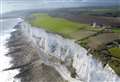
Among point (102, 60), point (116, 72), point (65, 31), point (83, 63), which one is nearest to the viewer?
point (116, 72)

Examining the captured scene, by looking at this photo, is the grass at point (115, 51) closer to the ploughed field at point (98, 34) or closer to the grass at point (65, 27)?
the ploughed field at point (98, 34)

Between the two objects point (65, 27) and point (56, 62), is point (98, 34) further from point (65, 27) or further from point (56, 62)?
point (65, 27)

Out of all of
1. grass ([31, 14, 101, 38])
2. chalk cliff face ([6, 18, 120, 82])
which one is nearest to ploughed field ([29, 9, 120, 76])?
grass ([31, 14, 101, 38])

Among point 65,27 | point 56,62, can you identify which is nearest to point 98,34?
point 56,62

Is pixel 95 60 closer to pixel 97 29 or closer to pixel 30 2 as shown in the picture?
pixel 97 29

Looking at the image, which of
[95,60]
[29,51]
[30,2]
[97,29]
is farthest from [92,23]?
[30,2]

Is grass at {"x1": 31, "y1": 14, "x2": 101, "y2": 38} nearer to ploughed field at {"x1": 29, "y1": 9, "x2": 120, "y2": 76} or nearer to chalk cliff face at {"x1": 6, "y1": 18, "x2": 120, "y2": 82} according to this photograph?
ploughed field at {"x1": 29, "y1": 9, "x2": 120, "y2": 76}

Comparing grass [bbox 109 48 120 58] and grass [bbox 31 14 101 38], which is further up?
grass [bbox 31 14 101 38]

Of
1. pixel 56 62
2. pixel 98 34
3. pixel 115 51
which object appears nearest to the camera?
pixel 115 51
